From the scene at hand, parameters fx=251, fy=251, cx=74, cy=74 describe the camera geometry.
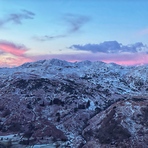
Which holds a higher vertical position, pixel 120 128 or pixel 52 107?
pixel 52 107

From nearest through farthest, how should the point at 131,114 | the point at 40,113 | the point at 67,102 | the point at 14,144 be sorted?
the point at 14,144, the point at 131,114, the point at 40,113, the point at 67,102

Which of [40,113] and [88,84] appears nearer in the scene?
[40,113]

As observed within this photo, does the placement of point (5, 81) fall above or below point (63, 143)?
above

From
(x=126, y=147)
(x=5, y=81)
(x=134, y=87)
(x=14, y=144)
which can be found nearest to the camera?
(x=126, y=147)

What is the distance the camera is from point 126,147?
274 ft

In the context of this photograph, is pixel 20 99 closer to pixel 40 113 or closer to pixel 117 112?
pixel 40 113

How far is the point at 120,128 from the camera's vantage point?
9369cm

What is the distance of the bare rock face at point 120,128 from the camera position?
87.4 meters

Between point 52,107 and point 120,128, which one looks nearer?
point 120,128

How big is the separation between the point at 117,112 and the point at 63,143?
87.8 feet

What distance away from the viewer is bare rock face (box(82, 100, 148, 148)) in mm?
87438

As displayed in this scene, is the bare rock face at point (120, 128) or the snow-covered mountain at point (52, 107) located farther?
the snow-covered mountain at point (52, 107)

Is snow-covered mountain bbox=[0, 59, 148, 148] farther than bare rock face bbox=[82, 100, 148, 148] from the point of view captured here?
Yes

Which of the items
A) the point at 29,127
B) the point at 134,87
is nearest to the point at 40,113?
A: the point at 29,127
